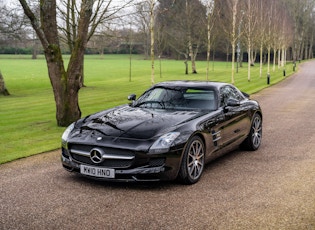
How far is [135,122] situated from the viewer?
629 centimetres

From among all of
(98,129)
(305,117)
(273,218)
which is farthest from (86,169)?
(305,117)

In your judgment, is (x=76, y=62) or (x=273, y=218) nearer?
(x=273, y=218)

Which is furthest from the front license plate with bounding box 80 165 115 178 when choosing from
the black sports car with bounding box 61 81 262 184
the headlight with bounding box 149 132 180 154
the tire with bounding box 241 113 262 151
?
the tire with bounding box 241 113 262 151

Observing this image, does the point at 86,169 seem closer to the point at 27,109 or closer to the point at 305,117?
the point at 305,117

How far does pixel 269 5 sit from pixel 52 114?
38.7m

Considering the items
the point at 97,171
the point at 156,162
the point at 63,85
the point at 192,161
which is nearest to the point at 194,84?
the point at 192,161

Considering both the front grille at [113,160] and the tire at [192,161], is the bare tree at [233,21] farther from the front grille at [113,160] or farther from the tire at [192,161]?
the front grille at [113,160]

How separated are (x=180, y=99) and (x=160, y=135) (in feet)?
5.54

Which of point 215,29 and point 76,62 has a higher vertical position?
point 215,29

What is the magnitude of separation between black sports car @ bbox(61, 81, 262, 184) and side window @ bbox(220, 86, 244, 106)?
0.02 m

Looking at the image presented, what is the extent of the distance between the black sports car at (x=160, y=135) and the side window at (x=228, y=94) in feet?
0.08

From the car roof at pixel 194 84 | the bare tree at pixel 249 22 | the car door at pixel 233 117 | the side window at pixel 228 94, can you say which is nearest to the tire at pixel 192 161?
the car door at pixel 233 117

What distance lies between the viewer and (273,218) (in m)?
4.79

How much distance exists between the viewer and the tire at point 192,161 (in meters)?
5.92
